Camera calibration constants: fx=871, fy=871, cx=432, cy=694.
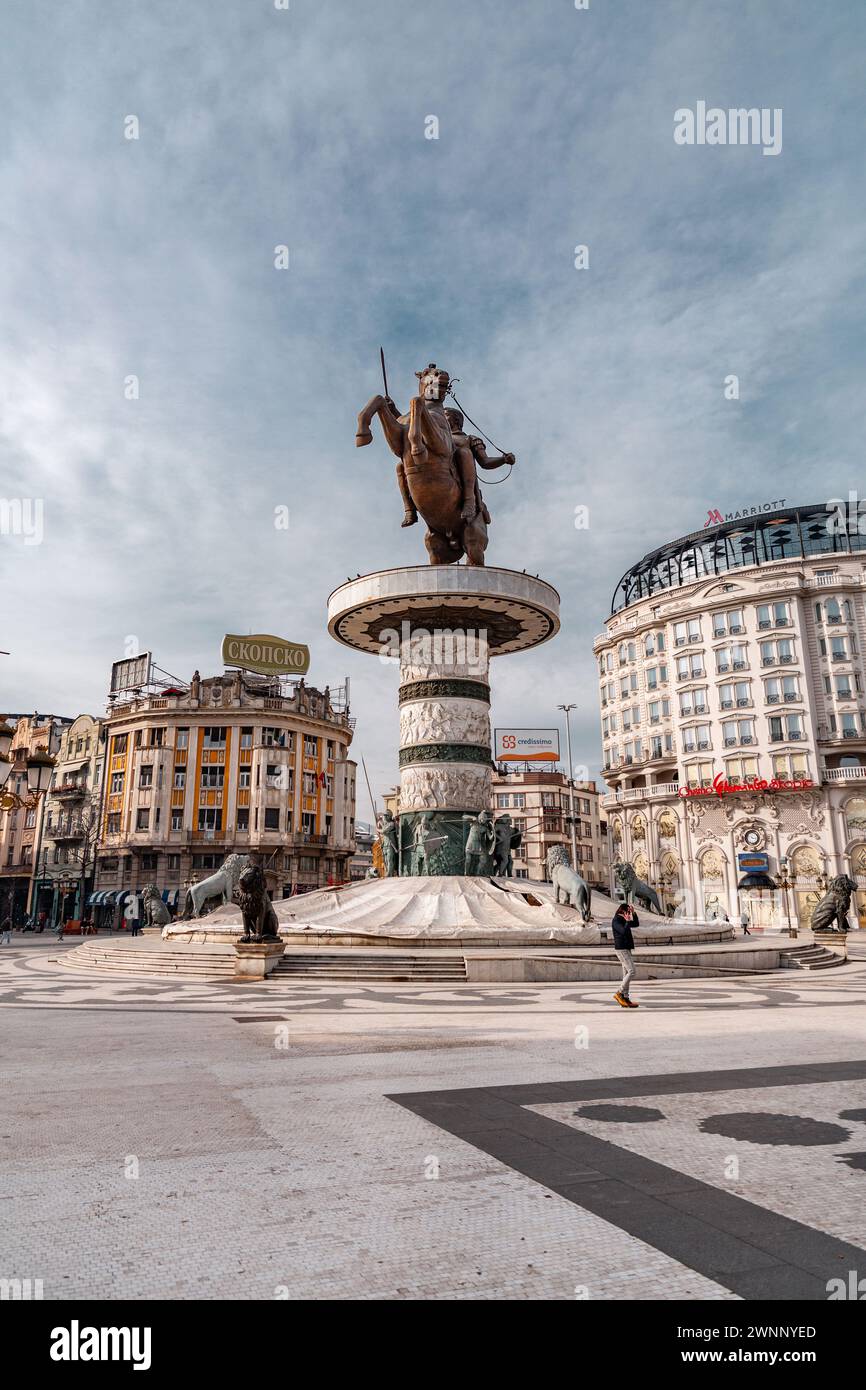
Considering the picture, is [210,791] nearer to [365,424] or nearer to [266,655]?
[266,655]

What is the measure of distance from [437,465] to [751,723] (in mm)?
39039

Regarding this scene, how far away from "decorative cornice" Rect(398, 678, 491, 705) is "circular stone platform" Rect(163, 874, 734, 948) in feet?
18.8

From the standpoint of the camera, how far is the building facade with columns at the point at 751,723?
2231 inches

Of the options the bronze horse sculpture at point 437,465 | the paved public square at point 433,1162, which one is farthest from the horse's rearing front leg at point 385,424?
the paved public square at point 433,1162

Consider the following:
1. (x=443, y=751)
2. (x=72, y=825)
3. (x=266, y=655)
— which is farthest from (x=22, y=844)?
(x=443, y=751)

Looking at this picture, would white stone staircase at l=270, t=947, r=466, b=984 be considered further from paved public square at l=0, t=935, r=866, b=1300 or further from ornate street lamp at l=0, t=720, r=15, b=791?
ornate street lamp at l=0, t=720, r=15, b=791

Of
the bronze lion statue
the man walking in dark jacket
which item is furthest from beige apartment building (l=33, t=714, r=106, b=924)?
the man walking in dark jacket

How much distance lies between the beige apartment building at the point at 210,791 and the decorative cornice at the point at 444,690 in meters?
35.9

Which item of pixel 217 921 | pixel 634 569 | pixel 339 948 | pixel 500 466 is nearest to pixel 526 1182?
pixel 339 948

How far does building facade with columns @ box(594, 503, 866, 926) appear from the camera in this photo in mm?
56656

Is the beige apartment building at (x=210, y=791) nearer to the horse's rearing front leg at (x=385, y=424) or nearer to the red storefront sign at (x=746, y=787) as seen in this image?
the red storefront sign at (x=746, y=787)

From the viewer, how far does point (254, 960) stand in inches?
711

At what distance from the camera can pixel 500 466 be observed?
32281 millimetres
